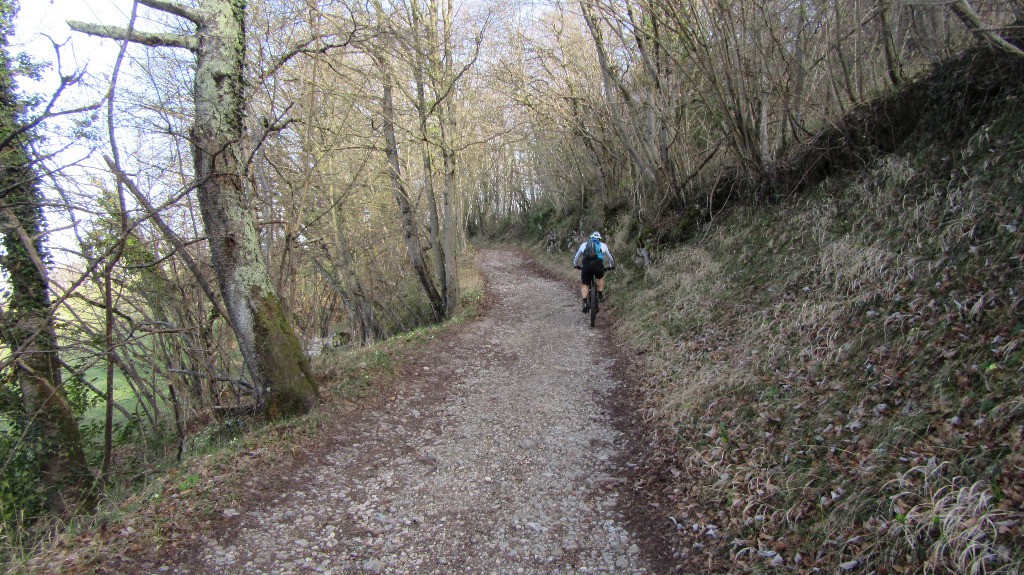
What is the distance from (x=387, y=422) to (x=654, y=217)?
9143 mm

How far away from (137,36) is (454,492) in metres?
5.57

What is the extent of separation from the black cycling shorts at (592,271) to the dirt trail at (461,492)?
9.39 feet

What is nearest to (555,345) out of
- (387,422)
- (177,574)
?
(387,422)

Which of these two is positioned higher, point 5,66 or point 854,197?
point 5,66

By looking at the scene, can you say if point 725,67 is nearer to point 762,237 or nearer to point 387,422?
point 762,237

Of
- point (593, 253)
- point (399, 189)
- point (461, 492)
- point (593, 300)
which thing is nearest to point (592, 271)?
point (593, 253)

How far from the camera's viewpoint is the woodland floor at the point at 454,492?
369 cm

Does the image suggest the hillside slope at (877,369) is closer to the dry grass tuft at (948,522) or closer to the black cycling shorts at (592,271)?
the dry grass tuft at (948,522)

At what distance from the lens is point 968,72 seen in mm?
5832

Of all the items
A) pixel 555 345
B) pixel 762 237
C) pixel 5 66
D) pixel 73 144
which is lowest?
pixel 555 345

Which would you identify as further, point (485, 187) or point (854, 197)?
point (485, 187)

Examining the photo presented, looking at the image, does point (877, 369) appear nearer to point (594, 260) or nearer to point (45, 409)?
point (594, 260)

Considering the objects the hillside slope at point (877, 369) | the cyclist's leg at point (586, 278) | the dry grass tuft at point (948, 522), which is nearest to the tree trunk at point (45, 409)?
the hillside slope at point (877, 369)

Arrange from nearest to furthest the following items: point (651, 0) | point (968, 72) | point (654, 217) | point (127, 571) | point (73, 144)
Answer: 1. point (127, 571)
2. point (73, 144)
3. point (968, 72)
4. point (651, 0)
5. point (654, 217)
